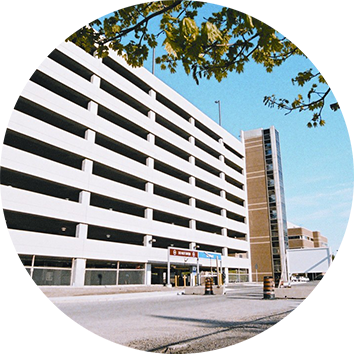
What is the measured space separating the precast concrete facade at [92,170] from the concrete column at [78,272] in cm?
8

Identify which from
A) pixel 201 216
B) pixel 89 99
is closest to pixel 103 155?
pixel 89 99

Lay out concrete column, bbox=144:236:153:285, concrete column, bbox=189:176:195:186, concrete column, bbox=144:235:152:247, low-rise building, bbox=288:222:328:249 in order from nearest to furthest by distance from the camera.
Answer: concrete column, bbox=144:236:153:285 → concrete column, bbox=144:235:152:247 → concrete column, bbox=189:176:195:186 → low-rise building, bbox=288:222:328:249

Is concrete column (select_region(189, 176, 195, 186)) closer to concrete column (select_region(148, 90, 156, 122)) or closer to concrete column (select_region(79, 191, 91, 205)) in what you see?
concrete column (select_region(148, 90, 156, 122))

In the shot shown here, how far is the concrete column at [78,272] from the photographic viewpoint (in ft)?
93.2

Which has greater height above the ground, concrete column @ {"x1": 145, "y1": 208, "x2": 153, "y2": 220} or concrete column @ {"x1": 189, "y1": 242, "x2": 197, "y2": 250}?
concrete column @ {"x1": 145, "y1": 208, "x2": 153, "y2": 220}

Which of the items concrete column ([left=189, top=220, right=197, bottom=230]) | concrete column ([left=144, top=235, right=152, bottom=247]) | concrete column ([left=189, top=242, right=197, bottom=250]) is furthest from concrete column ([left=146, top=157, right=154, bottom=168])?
concrete column ([left=189, top=242, right=197, bottom=250])

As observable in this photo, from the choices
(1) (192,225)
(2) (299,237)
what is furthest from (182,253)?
(2) (299,237)

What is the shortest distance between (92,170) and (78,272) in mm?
11369

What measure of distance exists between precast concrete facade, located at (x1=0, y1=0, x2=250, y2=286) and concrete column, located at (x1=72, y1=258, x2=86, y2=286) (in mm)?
80

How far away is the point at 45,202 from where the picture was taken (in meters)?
27.0

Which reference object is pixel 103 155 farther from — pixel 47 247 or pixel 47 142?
pixel 47 247

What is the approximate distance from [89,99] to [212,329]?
1176 inches

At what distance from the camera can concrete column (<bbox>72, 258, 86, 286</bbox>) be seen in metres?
28.4

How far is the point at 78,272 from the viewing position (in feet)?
94.0
